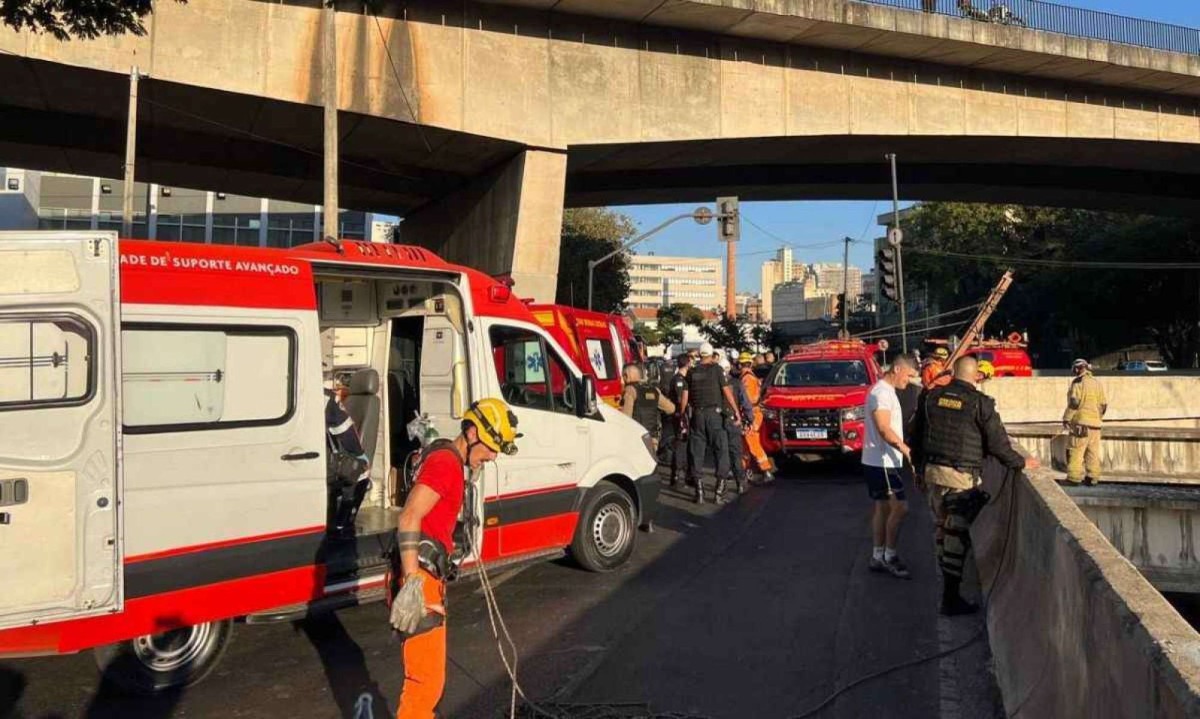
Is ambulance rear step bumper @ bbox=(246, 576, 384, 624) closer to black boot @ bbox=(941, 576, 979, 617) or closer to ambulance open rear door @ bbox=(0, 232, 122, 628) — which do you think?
ambulance open rear door @ bbox=(0, 232, 122, 628)

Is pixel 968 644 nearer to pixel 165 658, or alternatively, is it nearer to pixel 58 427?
pixel 165 658

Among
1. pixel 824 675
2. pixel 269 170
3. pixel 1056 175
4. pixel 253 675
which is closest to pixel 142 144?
pixel 269 170

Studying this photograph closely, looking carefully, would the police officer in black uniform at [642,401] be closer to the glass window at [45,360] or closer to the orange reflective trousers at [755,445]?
the orange reflective trousers at [755,445]

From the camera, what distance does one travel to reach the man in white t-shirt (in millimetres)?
7383

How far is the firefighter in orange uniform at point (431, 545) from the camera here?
353 cm

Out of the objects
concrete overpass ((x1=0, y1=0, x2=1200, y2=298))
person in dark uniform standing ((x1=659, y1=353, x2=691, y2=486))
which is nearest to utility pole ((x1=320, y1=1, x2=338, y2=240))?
concrete overpass ((x1=0, y1=0, x2=1200, y2=298))

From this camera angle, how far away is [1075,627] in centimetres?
362

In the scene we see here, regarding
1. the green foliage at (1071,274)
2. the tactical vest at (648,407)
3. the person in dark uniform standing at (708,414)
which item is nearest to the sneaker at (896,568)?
the person in dark uniform standing at (708,414)

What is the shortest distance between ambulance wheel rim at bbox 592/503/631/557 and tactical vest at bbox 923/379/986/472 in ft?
8.72

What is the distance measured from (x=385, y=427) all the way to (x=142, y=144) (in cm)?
1749

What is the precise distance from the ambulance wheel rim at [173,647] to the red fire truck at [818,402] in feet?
31.1

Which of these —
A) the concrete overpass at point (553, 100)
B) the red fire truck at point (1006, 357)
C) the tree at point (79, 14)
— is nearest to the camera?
the tree at point (79, 14)

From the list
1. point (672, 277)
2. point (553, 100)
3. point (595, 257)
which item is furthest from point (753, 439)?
point (672, 277)

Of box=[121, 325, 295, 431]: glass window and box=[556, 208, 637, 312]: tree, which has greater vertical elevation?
box=[556, 208, 637, 312]: tree
